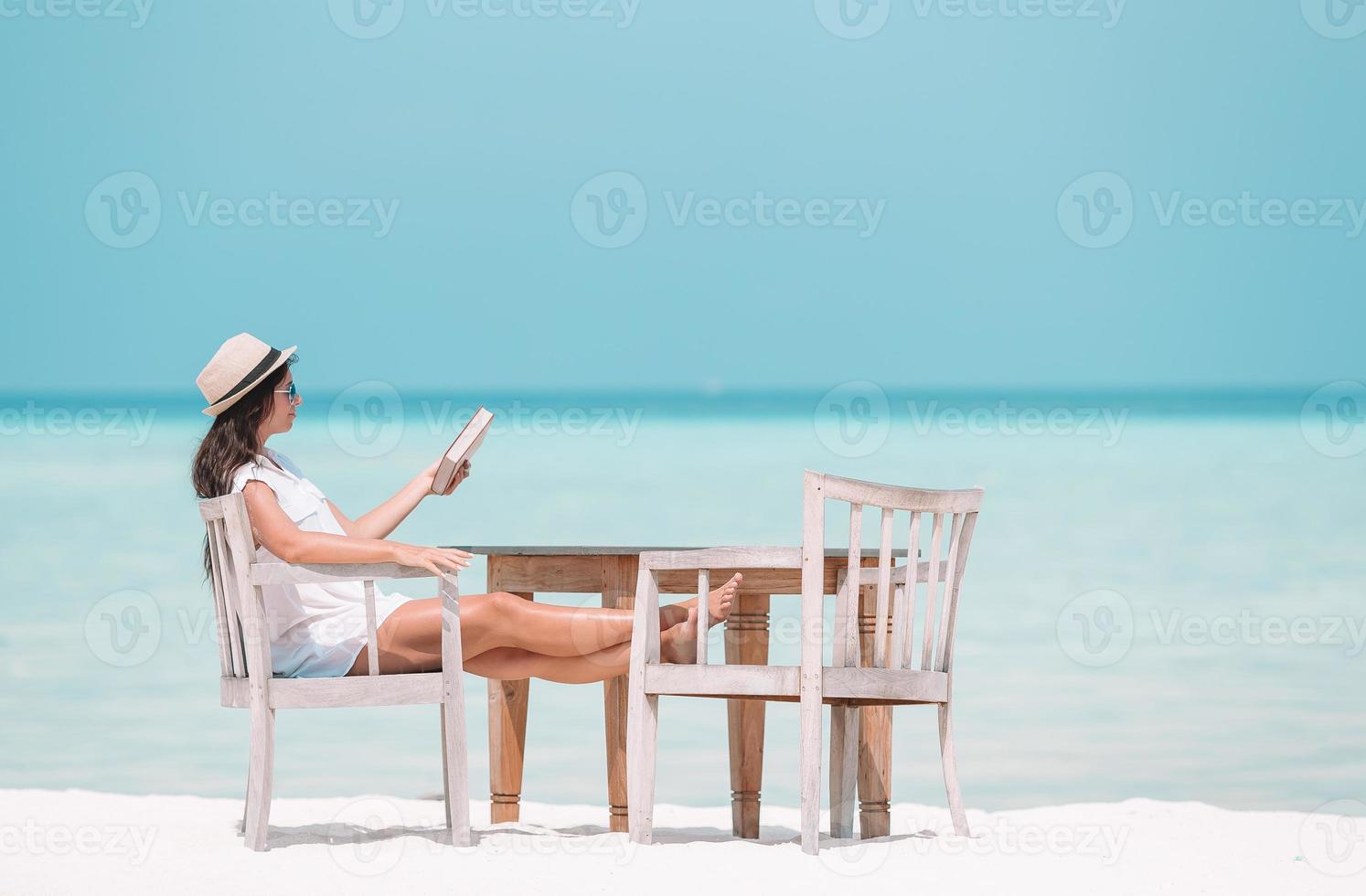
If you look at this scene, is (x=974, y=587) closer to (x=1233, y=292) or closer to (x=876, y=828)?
(x=876, y=828)

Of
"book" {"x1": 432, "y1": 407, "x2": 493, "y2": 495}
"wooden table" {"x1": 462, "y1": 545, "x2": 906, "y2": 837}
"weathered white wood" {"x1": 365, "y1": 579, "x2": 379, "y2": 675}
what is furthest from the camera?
"wooden table" {"x1": 462, "y1": 545, "x2": 906, "y2": 837}

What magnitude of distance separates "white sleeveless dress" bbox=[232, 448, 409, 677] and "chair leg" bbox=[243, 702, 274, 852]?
0.48 feet

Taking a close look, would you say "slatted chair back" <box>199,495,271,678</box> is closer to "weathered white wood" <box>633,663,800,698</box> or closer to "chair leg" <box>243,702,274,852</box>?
"chair leg" <box>243,702,274,852</box>

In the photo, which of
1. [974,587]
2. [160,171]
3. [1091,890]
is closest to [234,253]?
[160,171]

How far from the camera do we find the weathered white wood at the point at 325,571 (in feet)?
10.1

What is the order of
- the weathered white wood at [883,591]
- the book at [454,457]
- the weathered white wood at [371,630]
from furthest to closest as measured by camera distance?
the book at [454,457] → the weathered white wood at [883,591] → the weathered white wood at [371,630]

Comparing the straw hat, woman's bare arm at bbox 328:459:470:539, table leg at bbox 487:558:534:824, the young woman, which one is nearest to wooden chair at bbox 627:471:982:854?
the young woman

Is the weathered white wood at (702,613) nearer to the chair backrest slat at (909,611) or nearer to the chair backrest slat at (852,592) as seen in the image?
the chair backrest slat at (852,592)

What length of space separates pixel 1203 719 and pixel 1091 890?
2399 mm

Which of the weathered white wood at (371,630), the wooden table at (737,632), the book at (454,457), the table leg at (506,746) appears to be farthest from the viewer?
the table leg at (506,746)

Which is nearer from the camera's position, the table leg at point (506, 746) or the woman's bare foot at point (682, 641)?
the woman's bare foot at point (682, 641)

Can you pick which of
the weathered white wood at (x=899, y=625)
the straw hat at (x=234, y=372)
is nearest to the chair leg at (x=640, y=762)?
the weathered white wood at (x=899, y=625)

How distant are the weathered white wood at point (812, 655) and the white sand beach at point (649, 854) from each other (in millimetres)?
104

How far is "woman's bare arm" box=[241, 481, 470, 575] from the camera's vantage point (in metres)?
3.07
